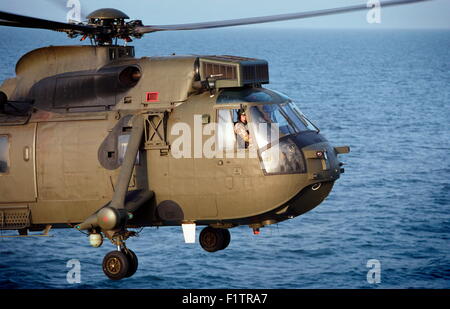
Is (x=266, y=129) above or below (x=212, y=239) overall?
above

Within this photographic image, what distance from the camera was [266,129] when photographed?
2514 centimetres

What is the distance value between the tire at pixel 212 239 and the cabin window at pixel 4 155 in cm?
618

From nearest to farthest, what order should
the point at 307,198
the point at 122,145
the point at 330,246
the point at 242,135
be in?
1. the point at 242,135
2. the point at 307,198
3. the point at 122,145
4. the point at 330,246

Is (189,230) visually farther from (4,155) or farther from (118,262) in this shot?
(4,155)

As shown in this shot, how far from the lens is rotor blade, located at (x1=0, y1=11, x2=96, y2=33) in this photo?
23.1 metres

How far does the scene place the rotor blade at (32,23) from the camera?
75.7 feet

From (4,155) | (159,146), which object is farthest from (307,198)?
(4,155)

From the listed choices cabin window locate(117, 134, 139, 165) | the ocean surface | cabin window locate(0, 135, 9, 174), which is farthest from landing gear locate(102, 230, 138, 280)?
the ocean surface

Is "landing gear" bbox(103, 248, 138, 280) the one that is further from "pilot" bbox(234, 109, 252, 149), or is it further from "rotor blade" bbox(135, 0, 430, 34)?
"rotor blade" bbox(135, 0, 430, 34)

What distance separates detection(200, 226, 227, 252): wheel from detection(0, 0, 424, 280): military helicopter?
6.38 ft

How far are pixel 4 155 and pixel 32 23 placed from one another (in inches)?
183

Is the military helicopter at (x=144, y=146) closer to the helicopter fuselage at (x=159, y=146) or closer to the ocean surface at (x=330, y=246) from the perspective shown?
the helicopter fuselage at (x=159, y=146)

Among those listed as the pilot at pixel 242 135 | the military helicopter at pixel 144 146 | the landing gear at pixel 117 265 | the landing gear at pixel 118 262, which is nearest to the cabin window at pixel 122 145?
the military helicopter at pixel 144 146
